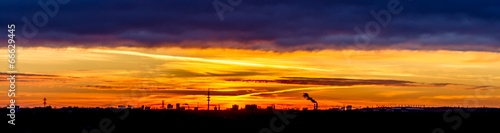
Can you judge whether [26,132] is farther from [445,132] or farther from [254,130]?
[445,132]

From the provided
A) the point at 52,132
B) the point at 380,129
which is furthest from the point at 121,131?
the point at 380,129

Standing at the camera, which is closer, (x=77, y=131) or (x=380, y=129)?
(x=77, y=131)

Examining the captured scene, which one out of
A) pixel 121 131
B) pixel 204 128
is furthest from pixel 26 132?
pixel 204 128

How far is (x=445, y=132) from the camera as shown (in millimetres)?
136500

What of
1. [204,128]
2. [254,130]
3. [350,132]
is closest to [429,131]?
[350,132]

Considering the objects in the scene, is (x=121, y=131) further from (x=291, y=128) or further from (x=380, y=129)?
(x=380, y=129)

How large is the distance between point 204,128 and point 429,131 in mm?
48528

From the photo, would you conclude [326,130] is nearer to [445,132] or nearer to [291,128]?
[291,128]

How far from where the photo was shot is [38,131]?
436 feet

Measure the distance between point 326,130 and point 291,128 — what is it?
786 centimetres

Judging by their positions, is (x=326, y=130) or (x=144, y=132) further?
(x=326, y=130)

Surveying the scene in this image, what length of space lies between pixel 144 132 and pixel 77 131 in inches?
565

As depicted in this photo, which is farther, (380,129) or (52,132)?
(380,129)

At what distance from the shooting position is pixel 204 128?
136500 millimetres
